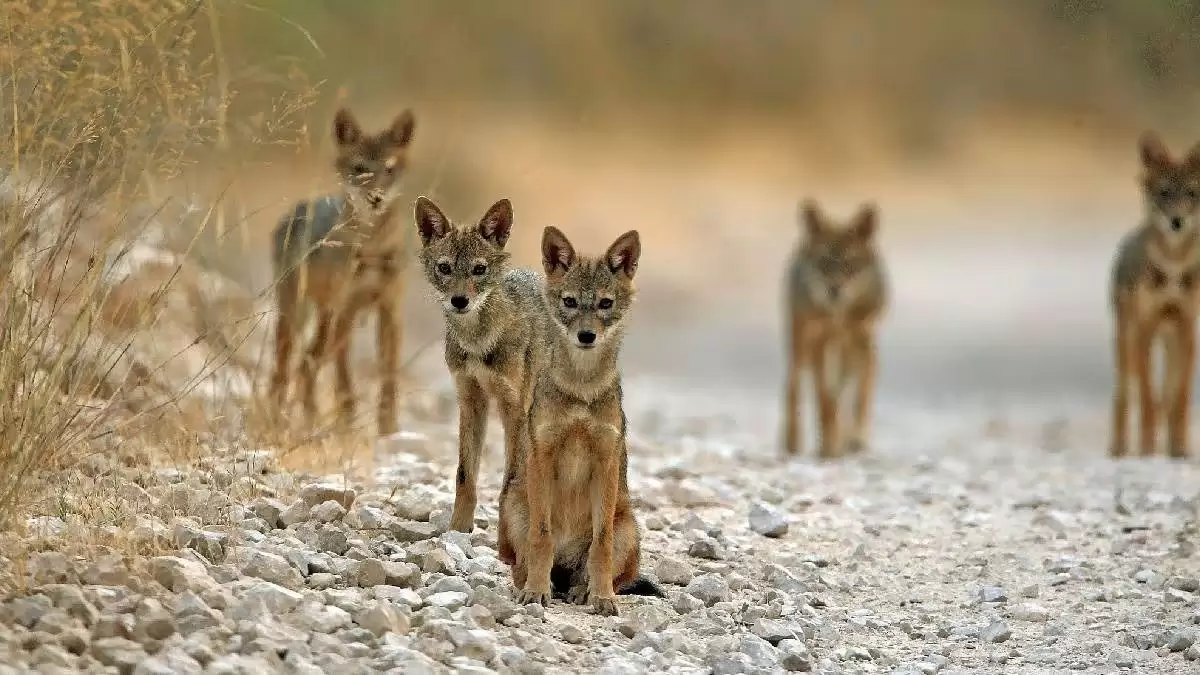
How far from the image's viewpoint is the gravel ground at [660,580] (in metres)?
4.95

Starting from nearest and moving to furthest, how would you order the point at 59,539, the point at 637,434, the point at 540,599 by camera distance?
1. the point at 59,539
2. the point at 540,599
3. the point at 637,434

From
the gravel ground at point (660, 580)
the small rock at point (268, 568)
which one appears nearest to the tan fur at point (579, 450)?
the gravel ground at point (660, 580)

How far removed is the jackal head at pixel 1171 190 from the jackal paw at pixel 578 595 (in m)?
6.26

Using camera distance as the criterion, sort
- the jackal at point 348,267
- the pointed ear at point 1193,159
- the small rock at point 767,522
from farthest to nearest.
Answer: the pointed ear at point 1193,159, the jackal at point 348,267, the small rock at point 767,522

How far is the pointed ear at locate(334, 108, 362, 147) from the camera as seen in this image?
8.57 m

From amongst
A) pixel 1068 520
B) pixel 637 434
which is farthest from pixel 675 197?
pixel 1068 520

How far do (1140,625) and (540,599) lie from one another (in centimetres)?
215

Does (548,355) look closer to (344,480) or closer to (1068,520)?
(344,480)

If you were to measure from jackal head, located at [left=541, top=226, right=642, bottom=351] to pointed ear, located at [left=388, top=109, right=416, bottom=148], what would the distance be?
272 cm

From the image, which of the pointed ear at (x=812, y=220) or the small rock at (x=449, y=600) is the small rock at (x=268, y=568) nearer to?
the small rock at (x=449, y=600)

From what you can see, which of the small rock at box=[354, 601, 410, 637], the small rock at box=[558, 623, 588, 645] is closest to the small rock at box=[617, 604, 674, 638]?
the small rock at box=[558, 623, 588, 645]

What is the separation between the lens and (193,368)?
32.4 feet

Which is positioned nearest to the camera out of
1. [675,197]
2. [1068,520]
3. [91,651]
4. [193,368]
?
[91,651]

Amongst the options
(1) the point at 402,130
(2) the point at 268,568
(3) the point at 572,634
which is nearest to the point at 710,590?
(3) the point at 572,634
